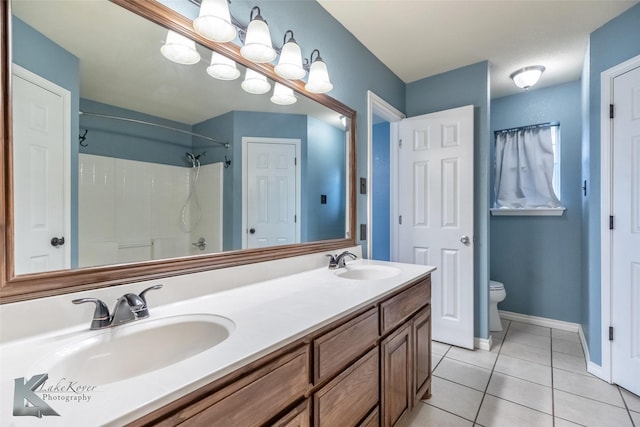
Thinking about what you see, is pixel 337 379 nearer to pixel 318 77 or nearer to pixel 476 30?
pixel 318 77

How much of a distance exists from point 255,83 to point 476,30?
1.66 m

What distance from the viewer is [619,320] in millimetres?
1876

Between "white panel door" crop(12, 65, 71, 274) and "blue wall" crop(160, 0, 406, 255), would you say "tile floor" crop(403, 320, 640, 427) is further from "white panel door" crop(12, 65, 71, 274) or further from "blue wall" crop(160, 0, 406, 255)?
"white panel door" crop(12, 65, 71, 274)

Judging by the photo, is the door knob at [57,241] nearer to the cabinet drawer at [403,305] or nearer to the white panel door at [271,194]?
the white panel door at [271,194]

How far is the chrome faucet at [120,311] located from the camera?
0.82m

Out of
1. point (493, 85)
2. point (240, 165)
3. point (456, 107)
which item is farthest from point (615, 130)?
point (240, 165)

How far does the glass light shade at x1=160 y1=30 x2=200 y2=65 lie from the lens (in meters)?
1.12

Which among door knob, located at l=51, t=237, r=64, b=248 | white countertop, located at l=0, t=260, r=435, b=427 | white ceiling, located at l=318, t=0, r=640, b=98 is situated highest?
white ceiling, located at l=318, t=0, r=640, b=98

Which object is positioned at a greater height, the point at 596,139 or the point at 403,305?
the point at 596,139

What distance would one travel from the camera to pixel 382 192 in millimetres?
3570

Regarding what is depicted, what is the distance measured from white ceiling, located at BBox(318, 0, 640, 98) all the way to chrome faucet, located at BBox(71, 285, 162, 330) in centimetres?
188

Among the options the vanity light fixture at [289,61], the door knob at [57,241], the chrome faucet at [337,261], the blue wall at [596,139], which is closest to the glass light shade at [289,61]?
the vanity light fixture at [289,61]

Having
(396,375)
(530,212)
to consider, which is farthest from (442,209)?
(396,375)

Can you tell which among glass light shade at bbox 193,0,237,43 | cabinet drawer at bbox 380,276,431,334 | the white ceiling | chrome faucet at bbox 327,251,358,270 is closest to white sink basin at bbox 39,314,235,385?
cabinet drawer at bbox 380,276,431,334
